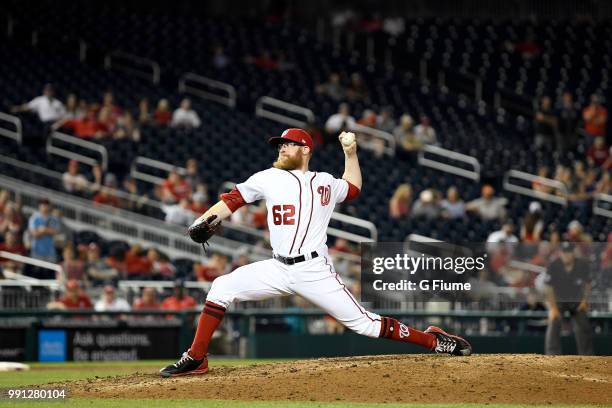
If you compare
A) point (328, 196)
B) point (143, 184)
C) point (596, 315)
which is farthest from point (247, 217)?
point (328, 196)

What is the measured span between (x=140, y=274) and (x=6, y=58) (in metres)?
8.26

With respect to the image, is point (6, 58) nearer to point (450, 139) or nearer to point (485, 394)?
point (450, 139)

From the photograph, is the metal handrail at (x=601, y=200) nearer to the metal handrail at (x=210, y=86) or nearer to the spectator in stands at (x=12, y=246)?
the metal handrail at (x=210, y=86)

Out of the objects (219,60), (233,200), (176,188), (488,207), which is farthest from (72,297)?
(219,60)

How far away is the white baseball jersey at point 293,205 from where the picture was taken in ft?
31.0

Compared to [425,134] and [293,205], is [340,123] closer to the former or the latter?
[425,134]

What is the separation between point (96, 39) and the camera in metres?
26.3

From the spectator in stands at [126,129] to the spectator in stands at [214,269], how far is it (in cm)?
460

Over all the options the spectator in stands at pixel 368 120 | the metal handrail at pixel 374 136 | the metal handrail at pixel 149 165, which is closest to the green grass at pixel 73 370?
the metal handrail at pixel 149 165

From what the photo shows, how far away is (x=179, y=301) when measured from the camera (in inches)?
679

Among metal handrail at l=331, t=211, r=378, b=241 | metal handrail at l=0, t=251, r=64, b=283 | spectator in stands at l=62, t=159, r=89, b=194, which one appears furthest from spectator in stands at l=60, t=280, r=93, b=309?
metal handrail at l=331, t=211, r=378, b=241

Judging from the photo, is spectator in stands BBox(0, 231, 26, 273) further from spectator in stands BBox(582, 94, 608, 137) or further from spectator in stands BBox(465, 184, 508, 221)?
spectator in stands BBox(582, 94, 608, 137)

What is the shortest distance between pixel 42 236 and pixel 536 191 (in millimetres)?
9463

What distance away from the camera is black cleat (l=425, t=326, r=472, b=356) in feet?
33.3
